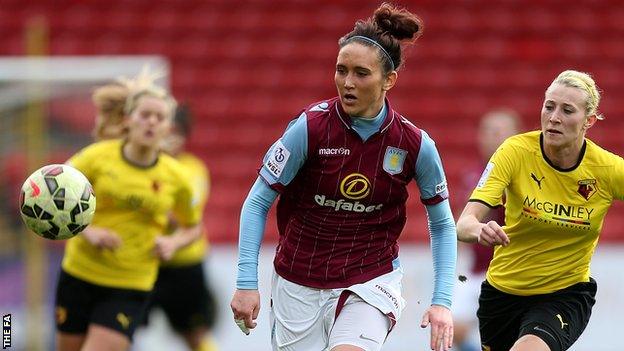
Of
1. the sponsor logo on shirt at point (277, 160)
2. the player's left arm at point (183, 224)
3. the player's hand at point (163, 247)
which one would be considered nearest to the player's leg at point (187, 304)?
the player's left arm at point (183, 224)

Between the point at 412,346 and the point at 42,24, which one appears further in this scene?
the point at 42,24

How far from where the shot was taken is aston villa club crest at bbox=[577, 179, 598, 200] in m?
5.46

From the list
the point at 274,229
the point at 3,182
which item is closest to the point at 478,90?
the point at 274,229

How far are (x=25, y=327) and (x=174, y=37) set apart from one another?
14.3ft

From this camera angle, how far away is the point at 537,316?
547cm

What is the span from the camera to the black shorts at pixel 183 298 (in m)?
8.58

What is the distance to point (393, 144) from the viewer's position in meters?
5.09

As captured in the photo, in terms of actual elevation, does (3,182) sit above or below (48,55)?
below

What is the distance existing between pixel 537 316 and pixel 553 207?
1.65 feet

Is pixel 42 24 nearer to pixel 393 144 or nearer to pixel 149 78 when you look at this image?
pixel 149 78

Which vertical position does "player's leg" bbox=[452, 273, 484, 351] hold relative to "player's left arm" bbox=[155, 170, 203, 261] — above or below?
below

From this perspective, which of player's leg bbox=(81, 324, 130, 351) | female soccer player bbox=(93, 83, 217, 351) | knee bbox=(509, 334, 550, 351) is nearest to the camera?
knee bbox=(509, 334, 550, 351)

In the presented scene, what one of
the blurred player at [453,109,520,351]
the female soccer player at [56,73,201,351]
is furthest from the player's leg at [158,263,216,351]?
the blurred player at [453,109,520,351]

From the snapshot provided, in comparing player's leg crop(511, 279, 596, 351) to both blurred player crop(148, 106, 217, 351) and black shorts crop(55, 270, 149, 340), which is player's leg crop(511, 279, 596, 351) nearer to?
black shorts crop(55, 270, 149, 340)
